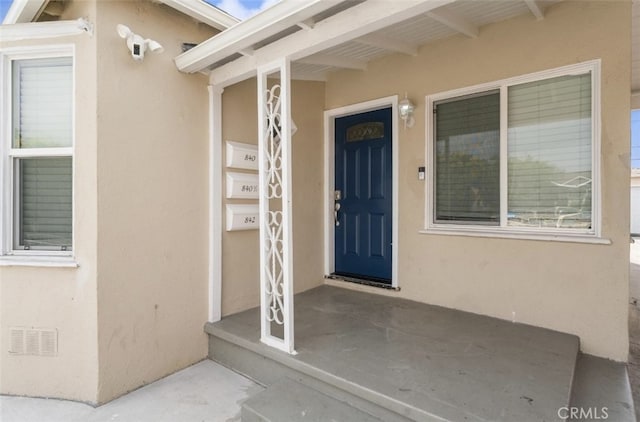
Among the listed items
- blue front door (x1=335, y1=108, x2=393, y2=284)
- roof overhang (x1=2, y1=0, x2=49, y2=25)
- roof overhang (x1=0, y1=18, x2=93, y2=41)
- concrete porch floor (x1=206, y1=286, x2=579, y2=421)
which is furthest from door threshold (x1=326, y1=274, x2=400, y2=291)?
roof overhang (x1=2, y1=0, x2=49, y2=25)

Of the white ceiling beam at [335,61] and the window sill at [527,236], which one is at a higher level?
the white ceiling beam at [335,61]

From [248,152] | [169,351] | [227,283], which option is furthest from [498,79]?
[169,351]

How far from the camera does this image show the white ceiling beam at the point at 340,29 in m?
1.83

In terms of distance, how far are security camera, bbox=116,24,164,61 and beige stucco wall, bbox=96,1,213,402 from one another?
6 centimetres

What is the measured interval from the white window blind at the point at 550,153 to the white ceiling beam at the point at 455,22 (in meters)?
0.64

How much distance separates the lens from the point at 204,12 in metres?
2.76

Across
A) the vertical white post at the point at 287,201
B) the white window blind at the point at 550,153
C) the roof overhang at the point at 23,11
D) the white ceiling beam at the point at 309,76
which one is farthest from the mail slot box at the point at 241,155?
the white window blind at the point at 550,153

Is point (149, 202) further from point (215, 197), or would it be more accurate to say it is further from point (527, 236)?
point (527, 236)

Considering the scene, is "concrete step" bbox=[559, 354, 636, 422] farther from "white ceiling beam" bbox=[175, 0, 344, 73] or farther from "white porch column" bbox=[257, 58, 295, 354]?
"white ceiling beam" bbox=[175, 0, 344, 73]

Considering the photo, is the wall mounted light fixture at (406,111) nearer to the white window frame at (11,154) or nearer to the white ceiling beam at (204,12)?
the white ceiling beam at (204,12)

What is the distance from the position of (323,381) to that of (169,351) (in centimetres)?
142

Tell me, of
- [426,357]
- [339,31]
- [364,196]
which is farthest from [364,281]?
[339,31]

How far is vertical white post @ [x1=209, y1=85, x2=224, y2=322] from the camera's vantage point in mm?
3031

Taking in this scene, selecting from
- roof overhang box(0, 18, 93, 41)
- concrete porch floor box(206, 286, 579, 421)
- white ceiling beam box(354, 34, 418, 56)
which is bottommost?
concrete porch floor box(206, 286, 579, 421)
